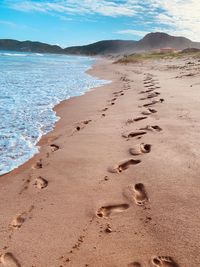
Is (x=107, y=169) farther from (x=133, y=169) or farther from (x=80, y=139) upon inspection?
(x=80, y=139)

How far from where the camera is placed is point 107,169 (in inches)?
171

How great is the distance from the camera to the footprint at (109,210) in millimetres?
3249

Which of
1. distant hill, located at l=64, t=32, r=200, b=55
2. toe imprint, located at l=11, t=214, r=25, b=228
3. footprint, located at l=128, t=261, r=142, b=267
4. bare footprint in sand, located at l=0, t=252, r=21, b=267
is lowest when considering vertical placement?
distant hill, located at l=64, t=32, r=200, b=55

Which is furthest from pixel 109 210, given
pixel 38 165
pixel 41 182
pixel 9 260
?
→ pixel 38 165

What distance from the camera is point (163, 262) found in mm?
2516

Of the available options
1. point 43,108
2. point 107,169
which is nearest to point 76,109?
point 43,108

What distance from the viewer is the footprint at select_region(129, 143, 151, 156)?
4801 mm

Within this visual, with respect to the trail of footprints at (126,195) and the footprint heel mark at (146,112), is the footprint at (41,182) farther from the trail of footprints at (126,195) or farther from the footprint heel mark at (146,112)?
the footprint heel mark at (146,112)

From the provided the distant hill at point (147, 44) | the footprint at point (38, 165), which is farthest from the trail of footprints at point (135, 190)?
the distant hill at point (147, 44)

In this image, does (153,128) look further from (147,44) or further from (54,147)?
(147,44)

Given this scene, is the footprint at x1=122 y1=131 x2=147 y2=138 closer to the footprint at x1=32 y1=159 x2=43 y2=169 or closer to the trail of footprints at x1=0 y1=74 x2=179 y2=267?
the trail of footprints at x1=0 y1=74 x2=179 y2=267

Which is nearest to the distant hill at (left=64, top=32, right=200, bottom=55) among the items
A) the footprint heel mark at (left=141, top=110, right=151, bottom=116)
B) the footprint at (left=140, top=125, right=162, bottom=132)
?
the footprint heel mark at (left=141, top=110, right=151, bottom=116)

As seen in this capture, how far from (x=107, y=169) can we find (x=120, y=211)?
43.7 inches

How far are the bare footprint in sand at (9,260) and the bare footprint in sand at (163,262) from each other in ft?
3.19
